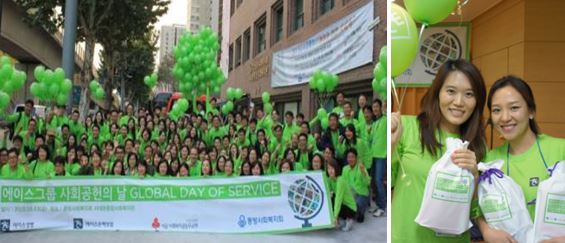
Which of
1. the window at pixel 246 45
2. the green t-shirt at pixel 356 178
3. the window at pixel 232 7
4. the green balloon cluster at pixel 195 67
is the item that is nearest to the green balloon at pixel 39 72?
the green balloon cluster at pixel 195 67

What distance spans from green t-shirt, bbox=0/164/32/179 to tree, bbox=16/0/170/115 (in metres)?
1.69

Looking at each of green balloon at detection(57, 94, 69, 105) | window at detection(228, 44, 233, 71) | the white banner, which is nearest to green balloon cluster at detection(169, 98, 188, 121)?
green balloon at detection(57, 94, 69, 105)

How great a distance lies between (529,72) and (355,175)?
1.62m

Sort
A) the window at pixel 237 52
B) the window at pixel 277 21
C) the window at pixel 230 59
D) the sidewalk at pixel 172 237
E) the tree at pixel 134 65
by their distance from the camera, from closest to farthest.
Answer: the sidewalk at pixel 172 237 → the tree at pixel 134 65 → the window at pixel 277 21 → the window at pixel 237 52 → the window at pixel 230 59

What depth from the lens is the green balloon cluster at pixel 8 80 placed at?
4959 mm

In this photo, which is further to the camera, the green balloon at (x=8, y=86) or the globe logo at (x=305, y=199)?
the green balloon at (x=8, y=86)

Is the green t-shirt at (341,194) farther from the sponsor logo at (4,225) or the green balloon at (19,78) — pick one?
the green balloon at (19,78)

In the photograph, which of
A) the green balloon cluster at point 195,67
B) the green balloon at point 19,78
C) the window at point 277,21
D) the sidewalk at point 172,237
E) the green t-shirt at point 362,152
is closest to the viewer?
the sidewalk at point 172,237

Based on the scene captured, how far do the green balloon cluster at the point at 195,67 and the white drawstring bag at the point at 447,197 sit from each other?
6657 millimetres

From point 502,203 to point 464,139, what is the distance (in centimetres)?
24

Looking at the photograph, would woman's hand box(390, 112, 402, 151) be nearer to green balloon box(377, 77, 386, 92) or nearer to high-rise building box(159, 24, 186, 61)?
green balloon box(377, 77, 386, 92)

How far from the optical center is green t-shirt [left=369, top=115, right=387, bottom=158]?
4.47 meters

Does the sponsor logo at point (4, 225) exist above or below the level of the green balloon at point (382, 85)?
below

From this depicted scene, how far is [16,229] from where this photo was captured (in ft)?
13.5
